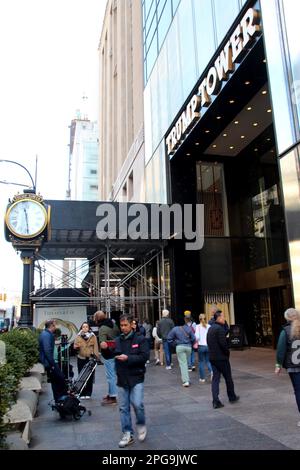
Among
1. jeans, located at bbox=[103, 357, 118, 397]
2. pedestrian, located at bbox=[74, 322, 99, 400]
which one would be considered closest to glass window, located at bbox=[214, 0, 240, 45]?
pedestrian, located at bbox=[74, 322, 99, 400]

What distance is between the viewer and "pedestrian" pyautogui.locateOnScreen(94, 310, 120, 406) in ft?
28.0

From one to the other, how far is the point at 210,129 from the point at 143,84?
1077 cm

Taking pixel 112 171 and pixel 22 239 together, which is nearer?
pixel 22 239

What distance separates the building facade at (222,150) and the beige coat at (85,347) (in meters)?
7.08

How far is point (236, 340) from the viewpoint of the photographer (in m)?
19.3

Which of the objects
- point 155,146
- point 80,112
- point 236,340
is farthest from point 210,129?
point 80,112

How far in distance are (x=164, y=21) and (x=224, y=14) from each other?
8.62 metres

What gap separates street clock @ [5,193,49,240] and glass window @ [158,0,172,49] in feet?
50.5

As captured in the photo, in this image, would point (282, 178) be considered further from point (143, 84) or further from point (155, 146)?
point (143, 84)

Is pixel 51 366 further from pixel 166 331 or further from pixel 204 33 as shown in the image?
pixel 204 33

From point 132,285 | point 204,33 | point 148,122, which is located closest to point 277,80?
point 204,33

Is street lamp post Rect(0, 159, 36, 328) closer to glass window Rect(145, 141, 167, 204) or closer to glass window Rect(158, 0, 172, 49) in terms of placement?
glass window Rect(145, 141, 167, 204)

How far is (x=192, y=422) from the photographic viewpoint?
22.1ft

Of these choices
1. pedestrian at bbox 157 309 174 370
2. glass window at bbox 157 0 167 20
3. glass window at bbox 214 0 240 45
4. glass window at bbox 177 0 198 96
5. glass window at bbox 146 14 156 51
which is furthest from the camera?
glass window at bbox 146 14 156 51
